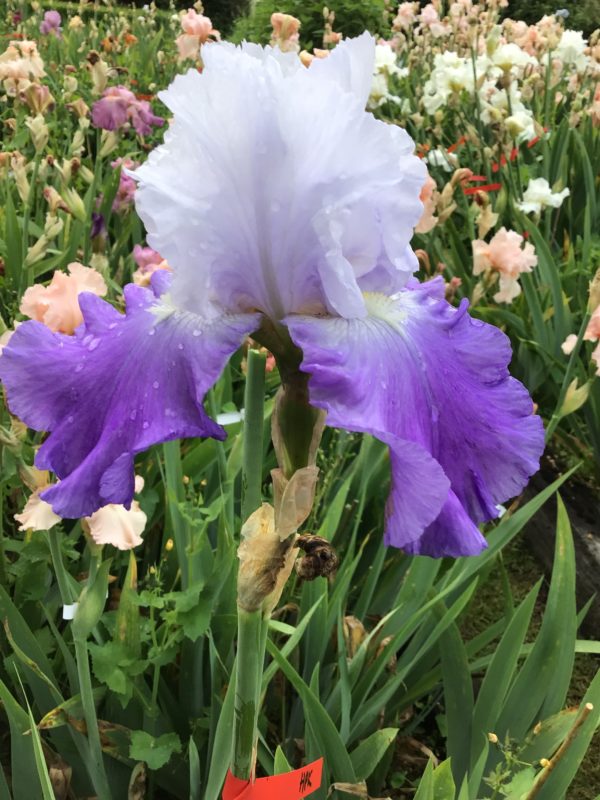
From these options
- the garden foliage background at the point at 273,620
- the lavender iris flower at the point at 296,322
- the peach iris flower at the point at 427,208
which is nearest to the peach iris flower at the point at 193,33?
the garden foliage background at the point at 273,620

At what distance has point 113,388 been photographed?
638mm

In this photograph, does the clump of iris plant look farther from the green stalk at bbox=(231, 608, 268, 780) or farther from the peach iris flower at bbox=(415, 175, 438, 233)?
the green stalk at bbox=(231, 608, 268, 780)

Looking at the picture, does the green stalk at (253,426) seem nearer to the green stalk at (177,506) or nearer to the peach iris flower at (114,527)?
the peach iris flower at (114,527)

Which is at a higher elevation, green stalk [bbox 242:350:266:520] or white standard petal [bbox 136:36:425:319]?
white standard petal [bbox 136:36:425:319]

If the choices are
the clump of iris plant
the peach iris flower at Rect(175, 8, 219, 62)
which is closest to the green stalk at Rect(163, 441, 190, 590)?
the clump of iris plant

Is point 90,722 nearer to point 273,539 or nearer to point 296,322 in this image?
point 273,539

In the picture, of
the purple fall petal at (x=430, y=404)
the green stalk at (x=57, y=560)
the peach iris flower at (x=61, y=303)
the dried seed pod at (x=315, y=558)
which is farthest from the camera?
the peach iris flower at (x=61, y=303)

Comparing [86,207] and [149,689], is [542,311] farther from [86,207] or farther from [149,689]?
[149,689]

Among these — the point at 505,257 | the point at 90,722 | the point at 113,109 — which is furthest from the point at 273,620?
the point at 113,109

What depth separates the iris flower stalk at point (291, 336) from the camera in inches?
23.0

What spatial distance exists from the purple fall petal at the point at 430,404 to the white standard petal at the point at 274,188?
0.15ft

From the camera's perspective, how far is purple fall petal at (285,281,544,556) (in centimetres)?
56

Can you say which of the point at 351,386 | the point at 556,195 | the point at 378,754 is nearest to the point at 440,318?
the point at 351,386

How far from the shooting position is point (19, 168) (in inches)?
75.5
